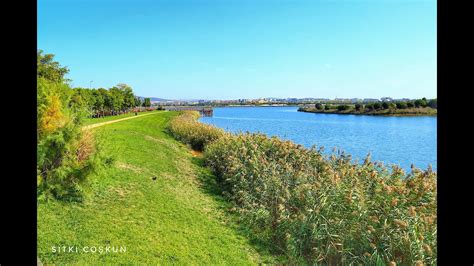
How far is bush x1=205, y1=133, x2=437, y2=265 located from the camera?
3705 millimetres

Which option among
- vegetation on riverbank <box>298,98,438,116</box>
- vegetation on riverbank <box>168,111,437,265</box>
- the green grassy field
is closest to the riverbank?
vegetation on riverbank <box>298,98,438,116</box>

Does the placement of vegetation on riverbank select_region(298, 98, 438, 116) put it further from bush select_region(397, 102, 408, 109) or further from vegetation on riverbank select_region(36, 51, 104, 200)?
vegetation on riverbank select_region(36, 51, 104, 200)

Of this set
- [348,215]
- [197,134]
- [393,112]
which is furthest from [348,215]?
[393,112]

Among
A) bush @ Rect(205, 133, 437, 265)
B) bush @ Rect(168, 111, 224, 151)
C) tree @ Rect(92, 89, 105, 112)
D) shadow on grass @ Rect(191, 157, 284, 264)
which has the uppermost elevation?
tree @ Rect(92, 89, 105, 112)

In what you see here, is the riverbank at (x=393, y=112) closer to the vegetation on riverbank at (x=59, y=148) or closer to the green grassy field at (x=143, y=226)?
the green grassy field at (x=143, y=226)

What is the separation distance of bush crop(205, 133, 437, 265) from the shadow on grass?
12 cm

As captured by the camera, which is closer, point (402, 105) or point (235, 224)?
point (235, 224)

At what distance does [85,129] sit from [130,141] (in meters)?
5.80

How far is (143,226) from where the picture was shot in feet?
15.3

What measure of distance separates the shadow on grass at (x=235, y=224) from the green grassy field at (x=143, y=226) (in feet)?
0.07

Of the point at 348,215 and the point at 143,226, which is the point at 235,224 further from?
the point at 348,215
